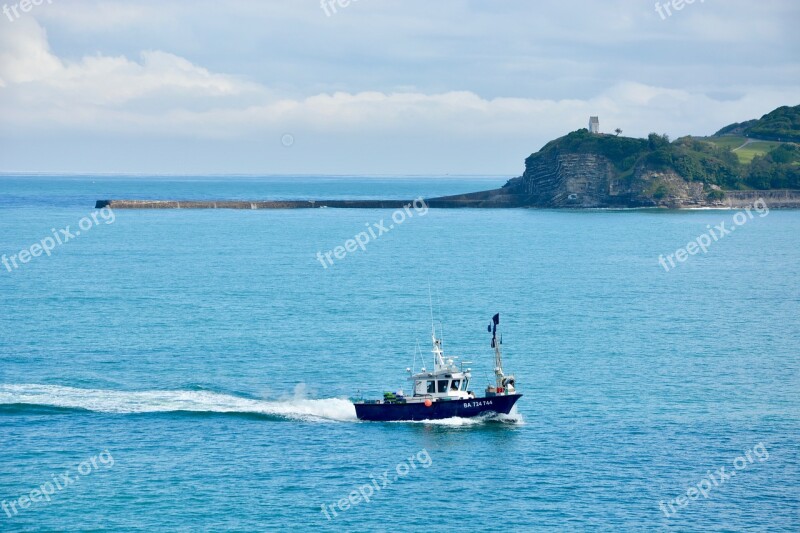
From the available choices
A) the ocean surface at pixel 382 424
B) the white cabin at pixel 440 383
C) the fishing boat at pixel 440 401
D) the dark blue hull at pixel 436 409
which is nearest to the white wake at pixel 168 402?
the ocean surface at pixel 382 424

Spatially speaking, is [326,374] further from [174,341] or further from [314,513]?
[314,513]

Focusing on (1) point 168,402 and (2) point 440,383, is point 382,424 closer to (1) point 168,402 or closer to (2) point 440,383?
(2) point 440,383

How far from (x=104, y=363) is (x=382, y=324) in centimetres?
2923

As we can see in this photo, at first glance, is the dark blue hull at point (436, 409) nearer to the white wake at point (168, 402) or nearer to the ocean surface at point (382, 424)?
the ocean surface at point (382, 424)

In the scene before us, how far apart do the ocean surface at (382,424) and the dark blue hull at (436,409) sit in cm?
100

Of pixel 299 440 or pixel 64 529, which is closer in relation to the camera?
pixel 64 529

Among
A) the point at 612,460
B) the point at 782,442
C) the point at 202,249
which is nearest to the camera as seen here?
the point at 612,460

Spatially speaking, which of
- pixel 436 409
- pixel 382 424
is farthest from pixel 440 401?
pixel 382 424

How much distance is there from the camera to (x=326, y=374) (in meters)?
86.9

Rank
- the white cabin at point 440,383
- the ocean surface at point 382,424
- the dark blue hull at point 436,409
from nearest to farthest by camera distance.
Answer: the ocean surface at point 382,424
the dark blue hull at point 436,409
the white cabin at point 440,383

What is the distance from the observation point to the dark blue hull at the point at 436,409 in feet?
244

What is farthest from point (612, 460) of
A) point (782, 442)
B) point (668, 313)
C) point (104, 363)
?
point (668, 313)

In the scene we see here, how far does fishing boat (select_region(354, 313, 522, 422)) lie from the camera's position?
74312 millimetres

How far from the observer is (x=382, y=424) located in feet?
243
